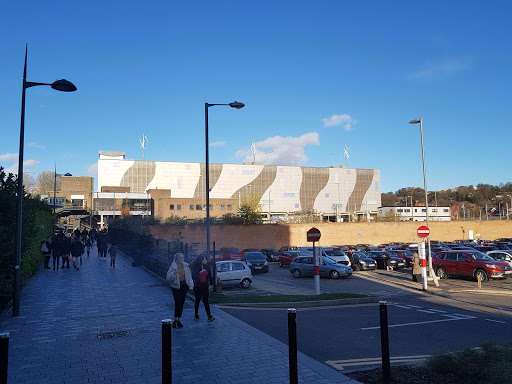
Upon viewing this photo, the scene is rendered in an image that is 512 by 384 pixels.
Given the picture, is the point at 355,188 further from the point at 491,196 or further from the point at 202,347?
the point at 202,347

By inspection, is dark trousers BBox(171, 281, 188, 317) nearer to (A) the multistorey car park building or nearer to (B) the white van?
(B) the white van

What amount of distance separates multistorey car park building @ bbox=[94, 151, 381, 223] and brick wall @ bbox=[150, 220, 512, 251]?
93.2 feet

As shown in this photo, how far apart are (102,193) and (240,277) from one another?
80.2 m

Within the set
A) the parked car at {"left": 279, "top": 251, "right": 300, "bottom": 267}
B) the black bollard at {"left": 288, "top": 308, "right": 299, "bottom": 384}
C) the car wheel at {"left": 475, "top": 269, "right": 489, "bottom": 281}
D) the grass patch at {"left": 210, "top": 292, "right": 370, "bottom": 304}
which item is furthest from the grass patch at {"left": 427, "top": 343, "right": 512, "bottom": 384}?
the parked car at {"left": 279, "top": 251, "right": 300, "bottom": 267}

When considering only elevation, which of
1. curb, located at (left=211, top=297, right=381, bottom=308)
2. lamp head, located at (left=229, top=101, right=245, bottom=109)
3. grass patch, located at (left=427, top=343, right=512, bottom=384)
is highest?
lamp head, located at (left=229, top=101, right=245, bottom=109)

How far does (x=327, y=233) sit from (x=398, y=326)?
1810 inches

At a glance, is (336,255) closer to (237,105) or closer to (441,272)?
(441,272)

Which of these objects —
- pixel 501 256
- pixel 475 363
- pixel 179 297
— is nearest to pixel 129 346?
pixel 179 297

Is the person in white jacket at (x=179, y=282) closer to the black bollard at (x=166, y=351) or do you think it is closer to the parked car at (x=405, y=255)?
the black bollard at (x=166, y=351)

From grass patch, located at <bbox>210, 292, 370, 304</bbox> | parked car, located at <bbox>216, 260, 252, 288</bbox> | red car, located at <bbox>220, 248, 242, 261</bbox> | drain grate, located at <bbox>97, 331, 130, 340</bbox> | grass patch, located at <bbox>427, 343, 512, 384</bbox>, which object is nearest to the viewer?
grass patch, located at <bbox>427, 343, 512, 384</bbox>

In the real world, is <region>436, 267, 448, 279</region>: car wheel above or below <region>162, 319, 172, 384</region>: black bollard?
below

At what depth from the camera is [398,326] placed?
10.6 m

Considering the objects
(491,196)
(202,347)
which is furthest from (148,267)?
(491,196)

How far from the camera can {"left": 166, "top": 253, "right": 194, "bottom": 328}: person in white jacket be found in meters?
9.88
